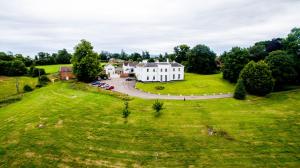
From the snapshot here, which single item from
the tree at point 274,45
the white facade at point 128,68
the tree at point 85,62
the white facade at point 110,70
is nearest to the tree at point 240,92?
the tree at point 274,45

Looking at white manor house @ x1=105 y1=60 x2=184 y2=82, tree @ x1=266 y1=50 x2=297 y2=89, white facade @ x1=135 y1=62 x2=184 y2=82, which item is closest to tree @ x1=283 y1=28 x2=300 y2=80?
tree @ x1=266 y1=50 x2=297 y2=89

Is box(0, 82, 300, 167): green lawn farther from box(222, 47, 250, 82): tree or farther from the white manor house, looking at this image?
the white manor house

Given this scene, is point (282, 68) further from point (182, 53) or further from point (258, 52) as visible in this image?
point (182, 53)

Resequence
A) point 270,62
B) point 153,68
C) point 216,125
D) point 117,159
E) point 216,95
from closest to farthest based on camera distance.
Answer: point 117,159 < point 216,125 < point 216,95 < point 270,62 < point 153,68

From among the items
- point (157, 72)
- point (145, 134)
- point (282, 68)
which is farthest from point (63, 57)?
point (145, 134)

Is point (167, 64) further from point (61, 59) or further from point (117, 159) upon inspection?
point (61, 59)

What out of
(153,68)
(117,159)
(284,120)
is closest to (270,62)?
(284,120)
